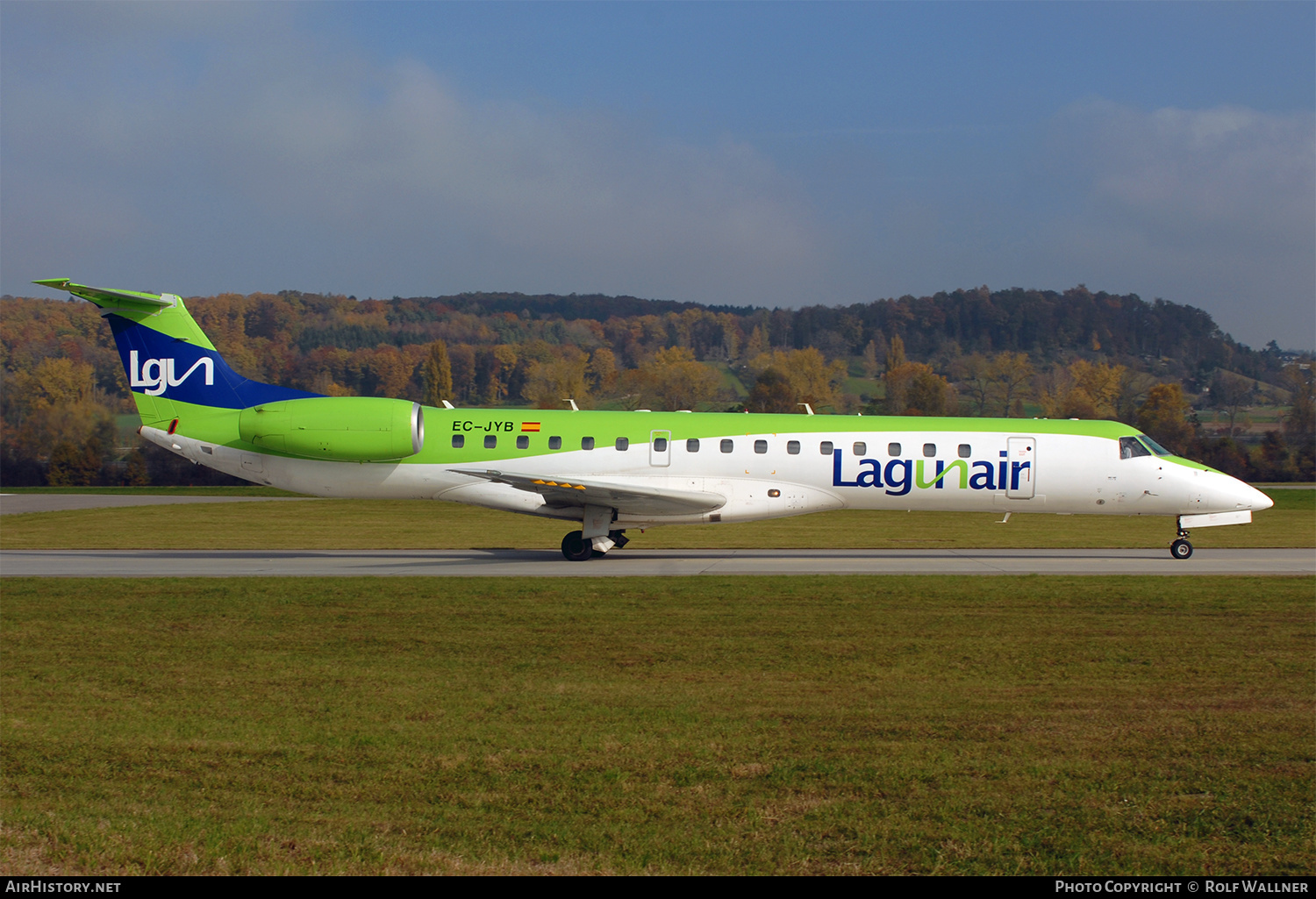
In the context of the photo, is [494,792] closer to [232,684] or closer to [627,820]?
[627,820]

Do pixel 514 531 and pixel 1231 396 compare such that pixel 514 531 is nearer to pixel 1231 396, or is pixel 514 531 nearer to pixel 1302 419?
pixel 1302 419

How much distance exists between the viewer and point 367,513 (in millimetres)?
35438

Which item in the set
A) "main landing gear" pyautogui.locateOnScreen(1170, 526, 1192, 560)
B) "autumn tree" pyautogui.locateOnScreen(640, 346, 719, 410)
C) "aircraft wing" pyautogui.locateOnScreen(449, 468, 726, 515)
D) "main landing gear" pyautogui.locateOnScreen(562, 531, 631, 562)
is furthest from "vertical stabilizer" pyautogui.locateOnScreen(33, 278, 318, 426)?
"autumn tree" pyautogui.locateOnScreen(640, 346, 719, 410)

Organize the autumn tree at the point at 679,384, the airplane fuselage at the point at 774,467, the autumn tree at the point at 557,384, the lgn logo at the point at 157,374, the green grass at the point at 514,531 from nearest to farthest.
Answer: the airplane fuselage at the point at 774,467 < the lgn logo at the point at 157,374 < the green grass at the point at 514,531 < the autumn tree at the point at 557,384 < the autumn tree at the point at 679,384

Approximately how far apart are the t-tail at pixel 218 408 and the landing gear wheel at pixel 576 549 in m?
3.84

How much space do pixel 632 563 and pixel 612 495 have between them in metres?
1.47

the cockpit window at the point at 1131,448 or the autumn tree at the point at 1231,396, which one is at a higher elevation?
the autumn tree at the point at 1231,396

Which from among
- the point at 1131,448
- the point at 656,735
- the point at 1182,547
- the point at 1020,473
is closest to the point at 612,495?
the point at 1020,473

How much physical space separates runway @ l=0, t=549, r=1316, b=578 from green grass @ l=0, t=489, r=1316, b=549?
1528 mm

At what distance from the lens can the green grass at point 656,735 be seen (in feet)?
21.3

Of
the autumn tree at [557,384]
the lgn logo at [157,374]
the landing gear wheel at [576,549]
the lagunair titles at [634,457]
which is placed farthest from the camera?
the autumn tree at [557,384]

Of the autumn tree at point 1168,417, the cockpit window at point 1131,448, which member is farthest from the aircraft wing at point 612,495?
the autumn tree at point 1168,417

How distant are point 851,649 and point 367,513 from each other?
25.8 metres

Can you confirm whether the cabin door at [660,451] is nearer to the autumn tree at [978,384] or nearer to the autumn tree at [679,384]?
the autumn tree at [679,384]
